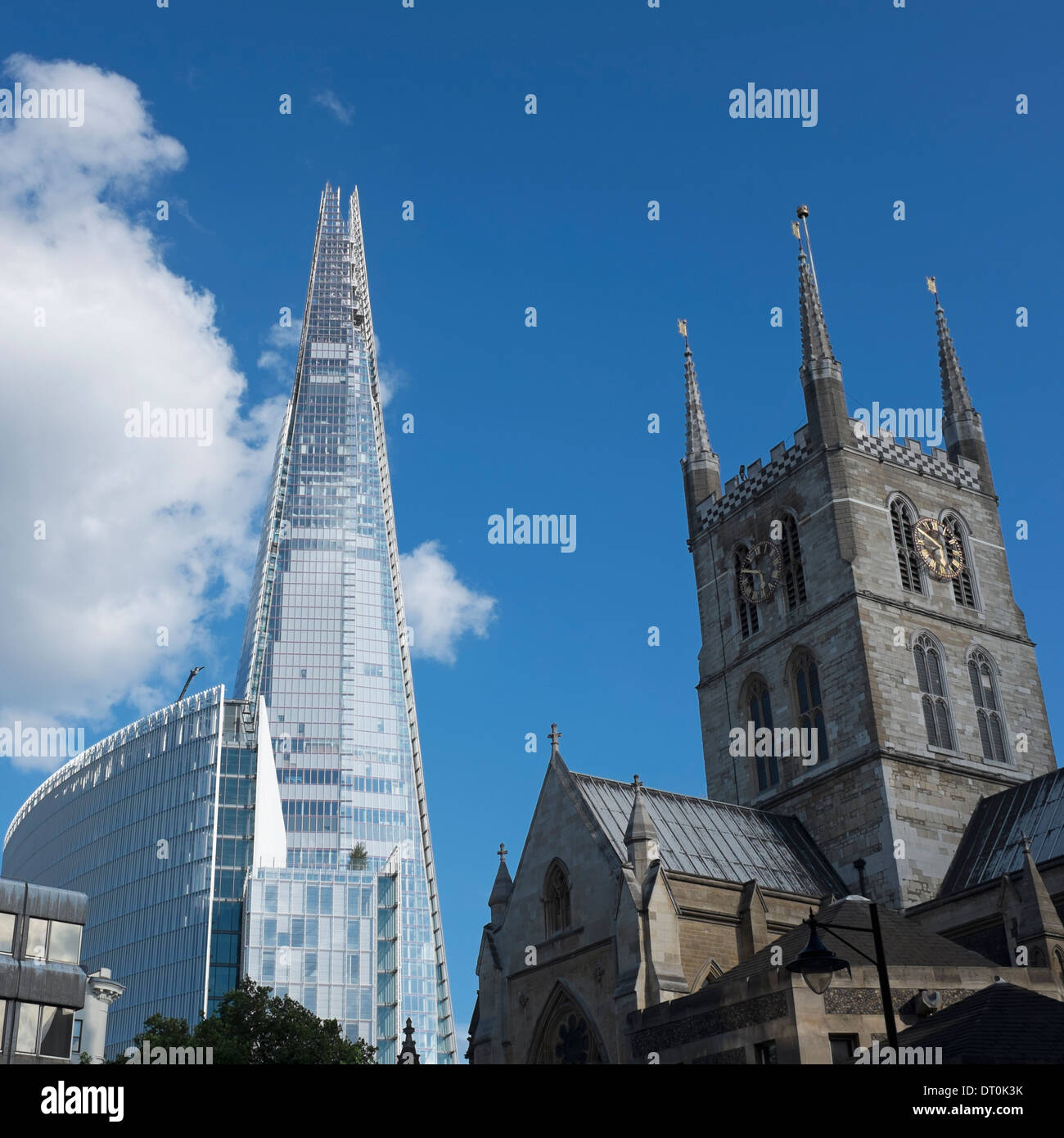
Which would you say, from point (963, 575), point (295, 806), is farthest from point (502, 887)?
point (295, 806)

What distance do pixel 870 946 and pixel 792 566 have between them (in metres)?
20.8

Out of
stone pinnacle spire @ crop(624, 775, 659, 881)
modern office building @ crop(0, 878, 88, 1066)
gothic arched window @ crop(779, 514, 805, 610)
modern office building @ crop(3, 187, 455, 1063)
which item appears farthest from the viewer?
modern office building @ crop(3, 187, 455, 1063)

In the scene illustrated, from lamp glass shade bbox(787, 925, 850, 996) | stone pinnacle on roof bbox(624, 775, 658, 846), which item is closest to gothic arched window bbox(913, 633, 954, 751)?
stone pinnacle on roof bbox(624, 775, 658, 846)

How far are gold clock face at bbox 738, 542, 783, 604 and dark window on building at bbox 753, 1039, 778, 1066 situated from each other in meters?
23.8

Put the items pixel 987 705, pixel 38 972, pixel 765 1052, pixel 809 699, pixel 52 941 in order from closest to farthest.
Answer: pixel 765 1052 → pixel 809 699 → pixel 987 705 → pixel 38 972 → pixel 52 941

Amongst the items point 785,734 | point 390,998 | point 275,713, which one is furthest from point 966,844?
point 275,713

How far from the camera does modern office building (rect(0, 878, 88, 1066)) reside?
47.7m

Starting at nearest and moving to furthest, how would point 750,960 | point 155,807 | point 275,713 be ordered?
point 750,960
point 155,807
point 275,713

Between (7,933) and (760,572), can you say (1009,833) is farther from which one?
(7,933)

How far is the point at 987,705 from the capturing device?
48469mm

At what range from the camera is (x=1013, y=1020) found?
26.0m

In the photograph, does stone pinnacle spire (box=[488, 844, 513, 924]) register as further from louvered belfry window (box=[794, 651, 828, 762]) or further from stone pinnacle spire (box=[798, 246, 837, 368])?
stone pinnacle spire (box=[798, 246, 837, 368])
